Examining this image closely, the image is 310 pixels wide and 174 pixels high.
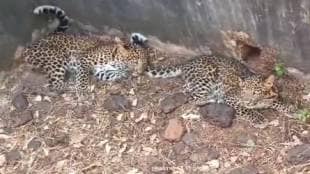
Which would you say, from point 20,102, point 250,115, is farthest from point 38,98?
point 250,115

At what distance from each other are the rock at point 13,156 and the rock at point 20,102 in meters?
0.55

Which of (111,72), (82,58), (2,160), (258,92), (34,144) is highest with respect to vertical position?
(82,58)

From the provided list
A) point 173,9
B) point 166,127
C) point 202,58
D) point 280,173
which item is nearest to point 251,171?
point 280,173

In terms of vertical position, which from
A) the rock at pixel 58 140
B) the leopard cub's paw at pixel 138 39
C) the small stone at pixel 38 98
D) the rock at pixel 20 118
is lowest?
the rock at pixel 58 140

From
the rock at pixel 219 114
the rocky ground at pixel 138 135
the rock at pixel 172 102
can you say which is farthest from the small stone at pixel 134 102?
the rock at pixel 219 114

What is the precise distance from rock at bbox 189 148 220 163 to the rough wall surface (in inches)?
42.1

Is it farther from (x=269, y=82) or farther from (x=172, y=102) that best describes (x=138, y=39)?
(x=269, y=82)

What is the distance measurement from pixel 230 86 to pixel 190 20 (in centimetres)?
72

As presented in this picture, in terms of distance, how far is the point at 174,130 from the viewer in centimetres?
614

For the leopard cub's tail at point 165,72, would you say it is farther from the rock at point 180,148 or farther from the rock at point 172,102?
the rock at point 180,148

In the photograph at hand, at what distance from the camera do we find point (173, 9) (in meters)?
6.55

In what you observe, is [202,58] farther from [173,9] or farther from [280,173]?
[280,173]

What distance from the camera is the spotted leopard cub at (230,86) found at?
620cm

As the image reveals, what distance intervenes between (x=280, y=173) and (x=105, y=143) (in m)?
1.53
